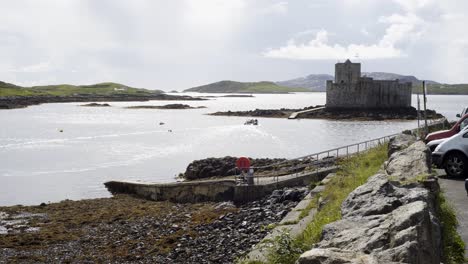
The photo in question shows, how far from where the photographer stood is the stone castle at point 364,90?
110 meters

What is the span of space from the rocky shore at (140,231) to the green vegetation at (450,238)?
7.68 meters

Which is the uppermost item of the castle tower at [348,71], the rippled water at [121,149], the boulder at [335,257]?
the castle tower at [348,71]

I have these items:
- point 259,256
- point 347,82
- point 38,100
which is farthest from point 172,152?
point 38,100

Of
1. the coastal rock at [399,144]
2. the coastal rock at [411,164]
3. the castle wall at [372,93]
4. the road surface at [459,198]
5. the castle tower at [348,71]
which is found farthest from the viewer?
the castle wall at [372,93]

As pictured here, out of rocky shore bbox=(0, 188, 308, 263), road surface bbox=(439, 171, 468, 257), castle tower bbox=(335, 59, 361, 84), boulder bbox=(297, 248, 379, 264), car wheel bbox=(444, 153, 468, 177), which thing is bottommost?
rocky shore bbox=(0, 188, 308, 263)

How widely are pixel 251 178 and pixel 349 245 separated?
813 inches

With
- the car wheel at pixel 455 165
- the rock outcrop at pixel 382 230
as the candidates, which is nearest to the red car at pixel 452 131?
the car wheel at pixel 455 165

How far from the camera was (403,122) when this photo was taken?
3915 inches

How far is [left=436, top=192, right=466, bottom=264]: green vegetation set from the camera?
8.09 m

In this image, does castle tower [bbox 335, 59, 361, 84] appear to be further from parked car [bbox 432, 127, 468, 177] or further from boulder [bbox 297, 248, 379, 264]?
boulder [bbox 297, 248, 379, 264]

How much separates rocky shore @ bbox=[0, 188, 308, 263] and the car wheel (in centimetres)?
650

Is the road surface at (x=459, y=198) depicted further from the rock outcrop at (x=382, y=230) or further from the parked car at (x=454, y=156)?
the rock outcrop at (x=382, y=230)

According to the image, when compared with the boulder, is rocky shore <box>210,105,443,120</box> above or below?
below

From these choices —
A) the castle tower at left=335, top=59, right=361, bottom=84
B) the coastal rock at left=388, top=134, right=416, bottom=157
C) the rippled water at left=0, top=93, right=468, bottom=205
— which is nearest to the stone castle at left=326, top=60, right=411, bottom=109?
the castle tower at left=335, top=59, right=361, bottom=84
